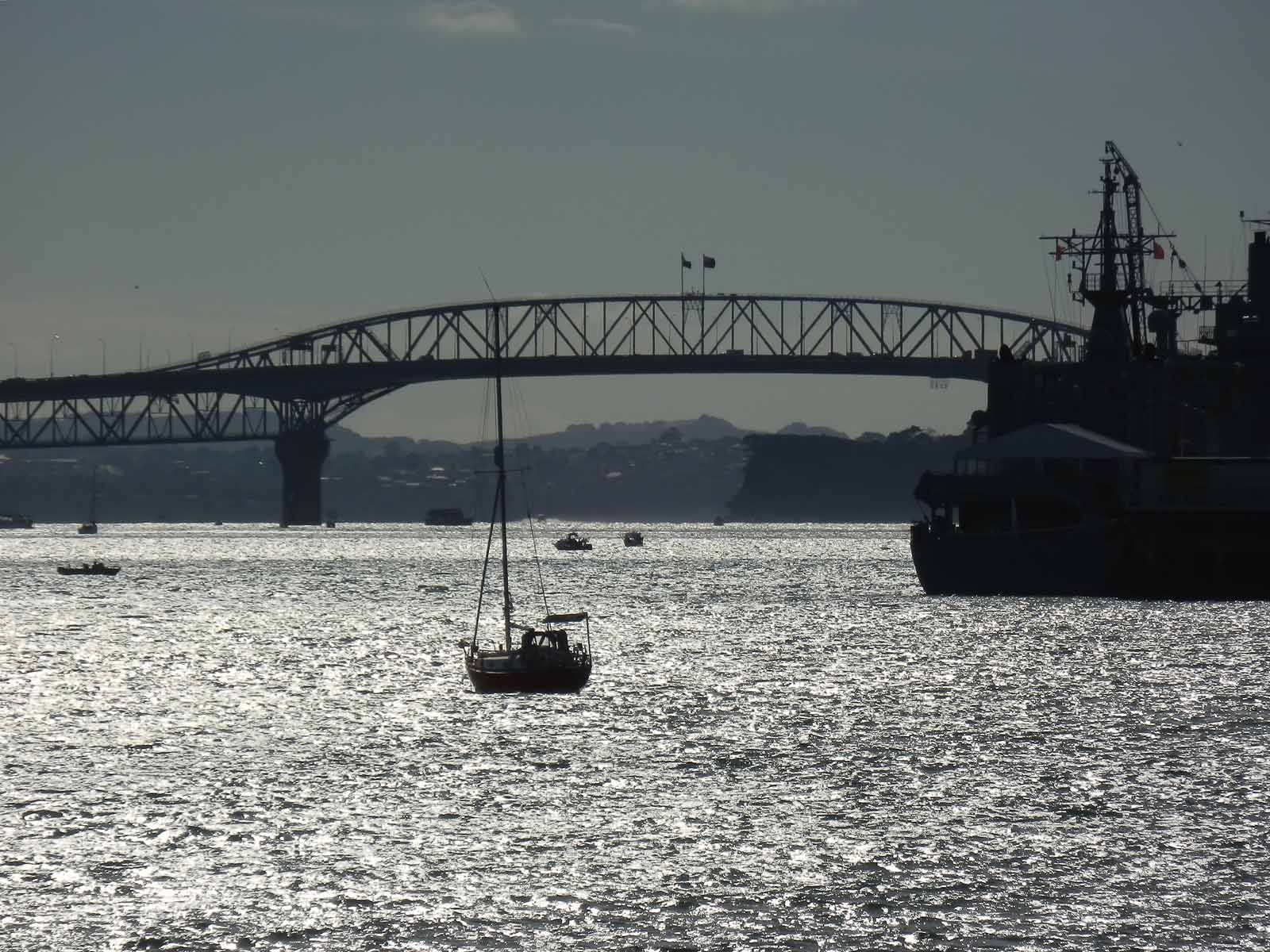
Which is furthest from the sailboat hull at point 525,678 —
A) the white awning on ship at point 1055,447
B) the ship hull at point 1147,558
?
the white awning on ship at point 1055,447

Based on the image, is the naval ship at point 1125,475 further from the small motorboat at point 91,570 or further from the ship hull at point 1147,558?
the small motorboat at point 91,570

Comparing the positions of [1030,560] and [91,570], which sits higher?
[1030,560]

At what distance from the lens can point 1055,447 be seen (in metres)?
122

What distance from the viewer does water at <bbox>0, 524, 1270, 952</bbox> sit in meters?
34.6

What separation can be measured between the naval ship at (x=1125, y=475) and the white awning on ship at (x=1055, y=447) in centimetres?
11

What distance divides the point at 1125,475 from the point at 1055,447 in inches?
173

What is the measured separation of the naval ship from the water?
1910 centimetres

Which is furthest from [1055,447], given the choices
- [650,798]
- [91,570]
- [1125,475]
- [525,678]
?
[91,570]

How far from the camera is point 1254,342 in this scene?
436 ft

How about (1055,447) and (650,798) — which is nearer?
(650,798)

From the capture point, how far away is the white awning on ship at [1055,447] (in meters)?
120

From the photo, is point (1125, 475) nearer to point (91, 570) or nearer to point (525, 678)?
point (525, 678)

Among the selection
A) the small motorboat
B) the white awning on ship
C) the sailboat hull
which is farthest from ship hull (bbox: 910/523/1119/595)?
the small motorboat

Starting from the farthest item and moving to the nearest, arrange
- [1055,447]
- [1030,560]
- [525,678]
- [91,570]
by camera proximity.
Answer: [91,570] → [1055,447] → [1030,560] → [525,678]
